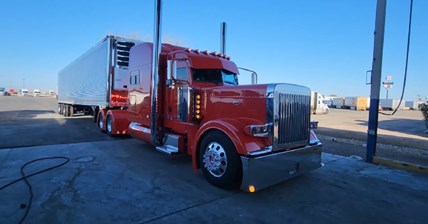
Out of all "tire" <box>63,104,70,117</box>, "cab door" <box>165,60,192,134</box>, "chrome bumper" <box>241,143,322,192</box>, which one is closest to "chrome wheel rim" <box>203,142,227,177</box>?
"chrome bumper" <box>241,143,322,192</box>

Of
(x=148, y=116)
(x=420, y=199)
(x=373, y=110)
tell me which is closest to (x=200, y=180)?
(x=148, y=116)

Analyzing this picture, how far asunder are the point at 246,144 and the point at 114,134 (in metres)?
6.76

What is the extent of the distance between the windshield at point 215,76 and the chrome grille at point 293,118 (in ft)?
6.73

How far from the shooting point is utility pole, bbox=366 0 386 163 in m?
6.77

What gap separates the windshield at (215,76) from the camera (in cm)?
604

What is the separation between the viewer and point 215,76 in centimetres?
629

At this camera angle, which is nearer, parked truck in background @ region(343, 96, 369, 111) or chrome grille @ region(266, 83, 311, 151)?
chrome grille @ region(266, 83, 311, 151)

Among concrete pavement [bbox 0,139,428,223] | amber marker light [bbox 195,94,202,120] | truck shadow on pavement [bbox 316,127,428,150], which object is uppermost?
amber marker light [bbox 195,94,202,120]

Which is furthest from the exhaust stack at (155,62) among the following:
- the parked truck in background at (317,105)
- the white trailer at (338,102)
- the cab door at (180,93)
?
the white trailer at (338,102)

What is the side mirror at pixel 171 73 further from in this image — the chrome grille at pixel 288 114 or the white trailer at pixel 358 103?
the white trailer at pixel 358 103

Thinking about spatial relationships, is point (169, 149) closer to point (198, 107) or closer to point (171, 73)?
point (198, 107)

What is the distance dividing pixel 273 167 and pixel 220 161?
2.92 ft

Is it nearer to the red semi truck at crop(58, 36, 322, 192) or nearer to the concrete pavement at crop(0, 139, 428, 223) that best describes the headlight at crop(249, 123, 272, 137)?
the red semi truck at crop(58, 36, 322, 192)

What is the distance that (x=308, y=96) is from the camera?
5.01 metres
